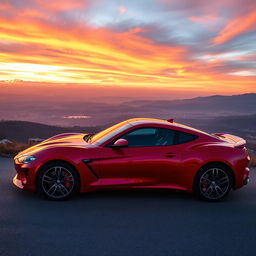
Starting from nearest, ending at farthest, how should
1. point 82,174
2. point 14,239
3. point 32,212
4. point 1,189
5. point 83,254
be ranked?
point 83,254 < point 14,239 < point 32,212 < point 82,174 < point 1,189

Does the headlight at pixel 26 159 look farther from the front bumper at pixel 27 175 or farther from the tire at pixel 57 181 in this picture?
the tire at pixel 57 181

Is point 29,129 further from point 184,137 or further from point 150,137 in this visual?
point 184,137

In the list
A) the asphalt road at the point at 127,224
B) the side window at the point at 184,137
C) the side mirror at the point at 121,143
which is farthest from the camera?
the side window at the point at 184,137

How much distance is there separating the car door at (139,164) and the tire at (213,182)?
1.46ft

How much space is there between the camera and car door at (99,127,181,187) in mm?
5891

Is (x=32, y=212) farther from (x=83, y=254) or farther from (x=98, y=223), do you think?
(x=83, y=254)

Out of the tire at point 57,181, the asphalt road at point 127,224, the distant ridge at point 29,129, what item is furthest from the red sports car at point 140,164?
the distant ridge at point 29,129

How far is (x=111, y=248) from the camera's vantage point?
13.4 ft

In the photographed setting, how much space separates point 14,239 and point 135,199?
7.73 ft

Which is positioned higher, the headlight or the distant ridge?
the headlight

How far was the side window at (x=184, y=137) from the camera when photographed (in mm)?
6199

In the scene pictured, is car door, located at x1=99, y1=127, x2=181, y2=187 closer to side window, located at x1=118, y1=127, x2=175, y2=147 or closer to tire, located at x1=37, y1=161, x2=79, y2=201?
side window, located at x1=118, y1=127, x2=175, y2=147

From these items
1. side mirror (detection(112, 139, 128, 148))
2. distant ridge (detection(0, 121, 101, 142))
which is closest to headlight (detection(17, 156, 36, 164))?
side mirror (detection(112, 139, 128, 148))

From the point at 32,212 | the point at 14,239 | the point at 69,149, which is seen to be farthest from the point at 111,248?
the point at 69,149
